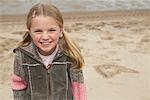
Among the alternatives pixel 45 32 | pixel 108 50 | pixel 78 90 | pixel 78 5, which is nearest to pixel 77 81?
pixel 78 90

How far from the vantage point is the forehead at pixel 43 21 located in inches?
64.2

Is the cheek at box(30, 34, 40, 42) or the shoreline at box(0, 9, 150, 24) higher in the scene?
the cheek at box(30, 34, 40, 42)

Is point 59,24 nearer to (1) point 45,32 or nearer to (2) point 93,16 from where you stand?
(1) point 45,32

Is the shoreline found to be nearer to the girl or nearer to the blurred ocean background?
the blurred ocean background

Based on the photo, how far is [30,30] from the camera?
1672 mm

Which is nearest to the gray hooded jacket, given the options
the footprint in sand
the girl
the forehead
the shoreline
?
the girl

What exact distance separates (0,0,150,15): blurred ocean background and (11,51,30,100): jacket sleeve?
3.09 meters

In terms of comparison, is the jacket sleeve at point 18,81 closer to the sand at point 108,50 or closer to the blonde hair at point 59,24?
the blonde hair at point 59,24

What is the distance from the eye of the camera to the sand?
2941mm

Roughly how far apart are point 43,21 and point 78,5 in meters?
3.38

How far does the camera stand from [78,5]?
16.3 feet

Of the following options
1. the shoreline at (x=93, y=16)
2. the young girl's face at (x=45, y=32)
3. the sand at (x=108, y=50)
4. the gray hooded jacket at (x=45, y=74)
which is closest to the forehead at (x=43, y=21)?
the young girl's face at (x=45, y=32)

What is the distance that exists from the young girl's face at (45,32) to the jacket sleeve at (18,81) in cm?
11

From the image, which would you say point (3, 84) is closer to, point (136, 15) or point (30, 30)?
point (30, 30)
